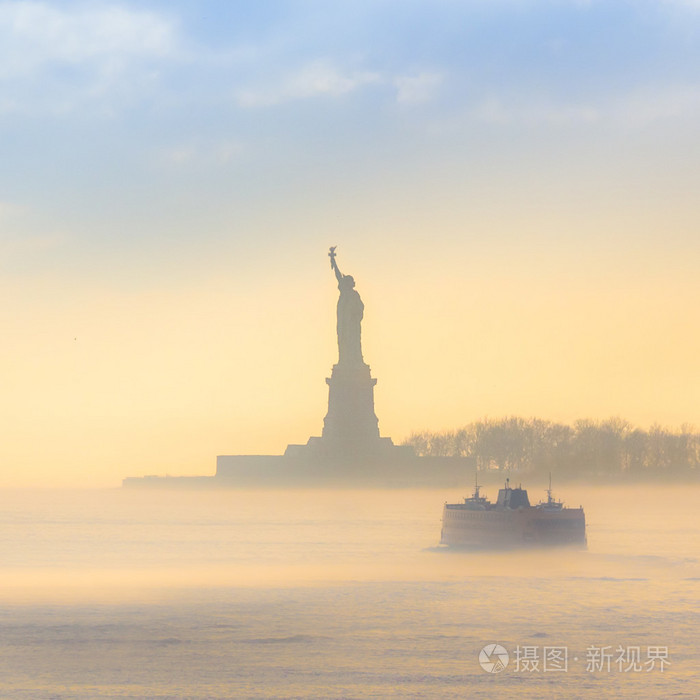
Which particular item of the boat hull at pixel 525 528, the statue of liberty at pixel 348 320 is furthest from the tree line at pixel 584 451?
the boat hull at pixel 525 528

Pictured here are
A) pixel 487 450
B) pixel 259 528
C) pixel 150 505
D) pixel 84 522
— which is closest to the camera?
pixel 259 528

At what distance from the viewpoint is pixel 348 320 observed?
9862cm

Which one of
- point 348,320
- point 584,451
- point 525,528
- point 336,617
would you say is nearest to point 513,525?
point 525,528

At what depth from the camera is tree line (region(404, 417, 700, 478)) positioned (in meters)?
149

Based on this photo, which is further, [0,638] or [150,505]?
[150,505]

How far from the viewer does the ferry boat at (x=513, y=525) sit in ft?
181

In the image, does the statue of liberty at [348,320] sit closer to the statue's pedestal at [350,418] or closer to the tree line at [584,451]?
the statue's pedestal at [350,418]

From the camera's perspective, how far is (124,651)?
23656mm

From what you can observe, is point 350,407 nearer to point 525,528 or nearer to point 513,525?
point 513,525

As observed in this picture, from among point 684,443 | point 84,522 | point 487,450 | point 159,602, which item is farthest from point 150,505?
point 159,602

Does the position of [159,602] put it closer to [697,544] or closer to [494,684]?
[494,684]

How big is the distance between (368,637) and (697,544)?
142ft

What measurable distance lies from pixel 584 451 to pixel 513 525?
97.3 metres

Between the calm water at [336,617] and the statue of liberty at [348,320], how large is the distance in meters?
29.6
